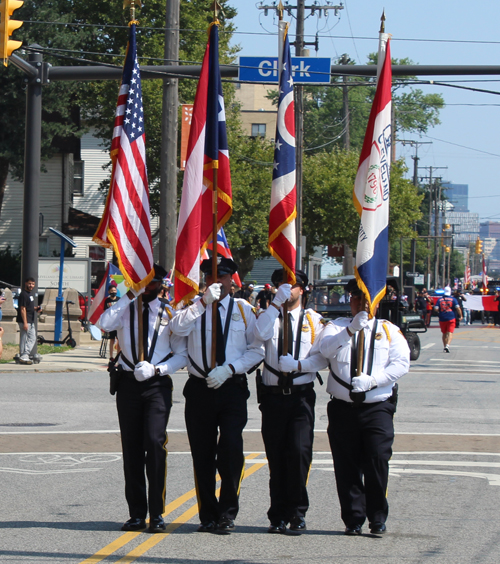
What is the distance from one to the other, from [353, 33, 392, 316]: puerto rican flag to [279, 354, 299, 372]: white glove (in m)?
0.87

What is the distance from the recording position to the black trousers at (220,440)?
6.66 meters

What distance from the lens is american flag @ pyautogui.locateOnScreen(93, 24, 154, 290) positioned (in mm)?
7523

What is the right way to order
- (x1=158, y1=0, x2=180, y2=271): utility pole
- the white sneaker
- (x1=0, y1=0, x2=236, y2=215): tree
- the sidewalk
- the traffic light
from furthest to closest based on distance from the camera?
1. (x1=0, y1=0, x2=236, y2=215): tree
2. the white sneaker
3. (x1=158, y1=0, x2=180, y2=271): utility pole
4. the sidewalk
5. the traffic light

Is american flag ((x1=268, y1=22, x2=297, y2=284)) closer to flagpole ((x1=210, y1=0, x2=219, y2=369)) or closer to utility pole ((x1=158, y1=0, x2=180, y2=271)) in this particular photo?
flagpole ((x1=210, y1=0, x2=219, y2=369))

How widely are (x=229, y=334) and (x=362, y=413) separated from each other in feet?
3.77

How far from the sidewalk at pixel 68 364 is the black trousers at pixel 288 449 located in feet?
42.7

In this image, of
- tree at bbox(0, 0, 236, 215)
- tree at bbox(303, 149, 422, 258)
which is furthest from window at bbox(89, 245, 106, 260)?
tree at bbox(303, 149, 422, 258)

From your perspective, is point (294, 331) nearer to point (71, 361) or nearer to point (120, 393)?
point (120, 393)

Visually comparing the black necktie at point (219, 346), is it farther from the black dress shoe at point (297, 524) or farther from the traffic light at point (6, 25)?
the traffic light at point (6, 25)

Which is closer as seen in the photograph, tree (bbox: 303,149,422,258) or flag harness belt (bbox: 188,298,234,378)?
flag harness belt (bbox: 188,298,234,378)

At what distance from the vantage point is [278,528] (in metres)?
6.68

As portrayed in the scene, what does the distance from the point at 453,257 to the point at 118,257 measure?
169m

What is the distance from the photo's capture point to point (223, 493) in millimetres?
6680

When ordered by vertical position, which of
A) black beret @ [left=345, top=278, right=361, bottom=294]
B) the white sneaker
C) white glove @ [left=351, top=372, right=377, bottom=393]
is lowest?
the white sneaker
